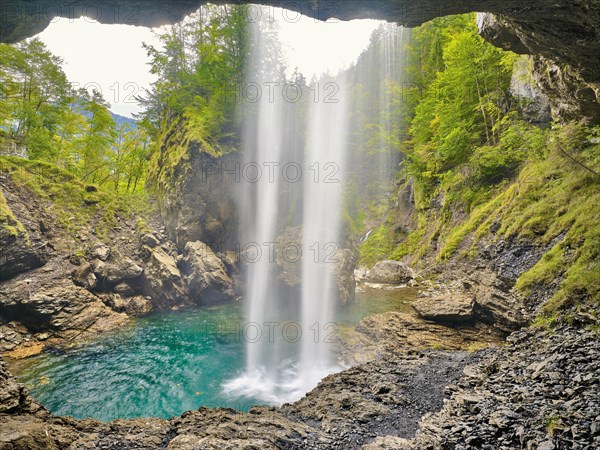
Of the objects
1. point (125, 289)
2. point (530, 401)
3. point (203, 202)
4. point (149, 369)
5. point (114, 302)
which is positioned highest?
point (203, 202)

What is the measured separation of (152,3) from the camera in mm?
5105

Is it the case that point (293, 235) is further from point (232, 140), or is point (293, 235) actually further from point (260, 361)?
point (260, 361)

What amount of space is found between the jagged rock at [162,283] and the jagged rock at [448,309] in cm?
1507

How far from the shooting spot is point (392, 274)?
20.9 meters

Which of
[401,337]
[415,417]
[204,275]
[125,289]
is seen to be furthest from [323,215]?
[415,417]

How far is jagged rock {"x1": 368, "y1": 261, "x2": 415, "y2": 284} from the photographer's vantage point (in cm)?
2039

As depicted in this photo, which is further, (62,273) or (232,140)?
(232,140)

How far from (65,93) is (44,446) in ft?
90.1

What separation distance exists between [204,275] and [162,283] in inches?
105

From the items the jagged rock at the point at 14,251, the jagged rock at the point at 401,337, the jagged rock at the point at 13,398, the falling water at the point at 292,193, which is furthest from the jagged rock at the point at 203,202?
the jagged rock at the point at 13,398

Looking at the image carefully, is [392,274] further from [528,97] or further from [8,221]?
[8,221]

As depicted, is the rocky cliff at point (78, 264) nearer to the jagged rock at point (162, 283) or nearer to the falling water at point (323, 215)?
the jagged rock at point (162, 283)

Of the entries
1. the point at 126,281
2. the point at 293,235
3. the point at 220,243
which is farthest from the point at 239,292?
the point at 126,281

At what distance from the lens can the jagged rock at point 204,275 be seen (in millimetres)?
20547
